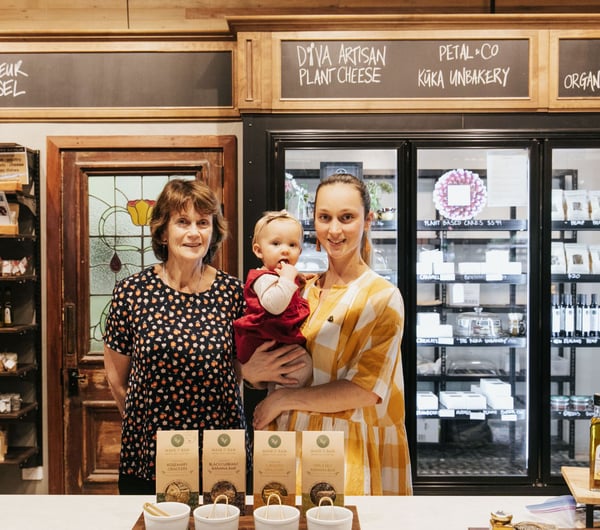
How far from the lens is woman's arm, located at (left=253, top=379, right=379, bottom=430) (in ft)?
5.85

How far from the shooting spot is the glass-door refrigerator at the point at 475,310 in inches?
128

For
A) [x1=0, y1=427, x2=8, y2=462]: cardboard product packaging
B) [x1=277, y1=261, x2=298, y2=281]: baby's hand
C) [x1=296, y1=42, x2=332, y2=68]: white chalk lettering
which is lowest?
[x1=0, y1=427, x2=8, y2=462]: cardboard product packaging

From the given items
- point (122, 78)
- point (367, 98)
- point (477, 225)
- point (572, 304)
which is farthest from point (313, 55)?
point (572, 304)

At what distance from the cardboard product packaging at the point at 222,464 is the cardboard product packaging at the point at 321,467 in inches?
5.9

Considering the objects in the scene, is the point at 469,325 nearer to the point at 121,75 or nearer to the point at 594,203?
the point at 594,203

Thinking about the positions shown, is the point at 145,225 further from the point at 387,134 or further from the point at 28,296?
the point at 387,134

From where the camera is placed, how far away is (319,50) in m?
3.21

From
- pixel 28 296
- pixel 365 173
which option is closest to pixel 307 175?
pixel 365 173

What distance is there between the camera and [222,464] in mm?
1339

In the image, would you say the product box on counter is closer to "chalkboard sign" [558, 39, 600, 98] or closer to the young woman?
the young woman

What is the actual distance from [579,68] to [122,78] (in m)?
2.65

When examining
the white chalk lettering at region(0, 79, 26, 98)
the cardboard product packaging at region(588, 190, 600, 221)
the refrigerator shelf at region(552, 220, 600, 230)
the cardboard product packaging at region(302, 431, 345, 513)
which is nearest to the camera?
the cardboard product packaging at region(302, 431, 345, 513)

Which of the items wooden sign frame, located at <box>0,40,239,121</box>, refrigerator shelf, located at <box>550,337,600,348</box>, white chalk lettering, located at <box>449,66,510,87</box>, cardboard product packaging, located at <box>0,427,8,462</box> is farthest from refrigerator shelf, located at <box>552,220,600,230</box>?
A: cardboard product packaging, located at <box>0,427,8,462</box>

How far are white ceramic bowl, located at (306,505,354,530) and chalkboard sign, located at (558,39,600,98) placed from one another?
2.83 m
